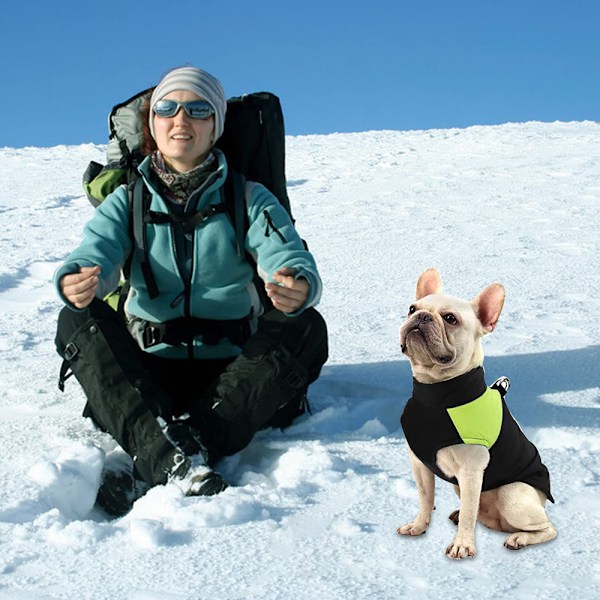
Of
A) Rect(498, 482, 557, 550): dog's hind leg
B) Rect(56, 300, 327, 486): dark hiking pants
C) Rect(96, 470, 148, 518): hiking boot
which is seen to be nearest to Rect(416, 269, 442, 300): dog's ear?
Rect(498, 482, 557, 550): dog's hind leg

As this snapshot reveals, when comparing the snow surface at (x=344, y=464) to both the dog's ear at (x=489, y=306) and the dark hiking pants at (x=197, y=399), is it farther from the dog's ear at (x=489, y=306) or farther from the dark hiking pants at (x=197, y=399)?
the dog's ear at (x=489, y=306)

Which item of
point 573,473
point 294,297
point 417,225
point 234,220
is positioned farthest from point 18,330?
point 417,225

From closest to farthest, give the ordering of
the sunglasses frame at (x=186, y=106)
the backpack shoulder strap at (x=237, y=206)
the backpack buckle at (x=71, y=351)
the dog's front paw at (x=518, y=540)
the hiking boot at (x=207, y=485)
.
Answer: the dog's front paw at (x=518, y=540)
the hiking boot at (x=207, y=485)
the backpack buckle at (x=71, y=351)
the sunglasses frame at (x=186, y=106)
the backpack shoulder strap at (x=237, y=206)

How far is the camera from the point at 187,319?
3.61 metres

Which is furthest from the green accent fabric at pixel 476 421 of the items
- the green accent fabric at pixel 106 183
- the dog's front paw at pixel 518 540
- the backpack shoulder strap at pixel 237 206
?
the green accent fabric at pixel 106 183

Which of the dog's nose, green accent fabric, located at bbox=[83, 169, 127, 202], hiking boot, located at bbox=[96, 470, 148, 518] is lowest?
hiking boot, located at bbox=[96, 470, 148, 518]

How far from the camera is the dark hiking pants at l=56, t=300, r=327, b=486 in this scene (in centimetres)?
314

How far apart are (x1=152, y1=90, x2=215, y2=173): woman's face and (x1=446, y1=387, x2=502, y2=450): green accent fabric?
183cm

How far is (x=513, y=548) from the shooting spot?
2.23 metres

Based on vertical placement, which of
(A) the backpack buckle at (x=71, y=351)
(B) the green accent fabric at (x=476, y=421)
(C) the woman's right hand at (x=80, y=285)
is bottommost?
(A) the backpack buckle at (x=71, y=351)

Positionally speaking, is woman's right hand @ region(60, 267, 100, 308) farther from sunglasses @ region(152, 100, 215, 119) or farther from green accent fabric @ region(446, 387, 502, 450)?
green accent fabric @ region(446, 387, 502, 450)

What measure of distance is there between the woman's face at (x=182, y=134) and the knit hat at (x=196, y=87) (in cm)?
3

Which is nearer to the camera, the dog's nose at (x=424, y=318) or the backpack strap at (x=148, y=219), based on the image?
the dog's nose at (x=424, y=318)

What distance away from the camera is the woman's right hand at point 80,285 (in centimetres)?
310
